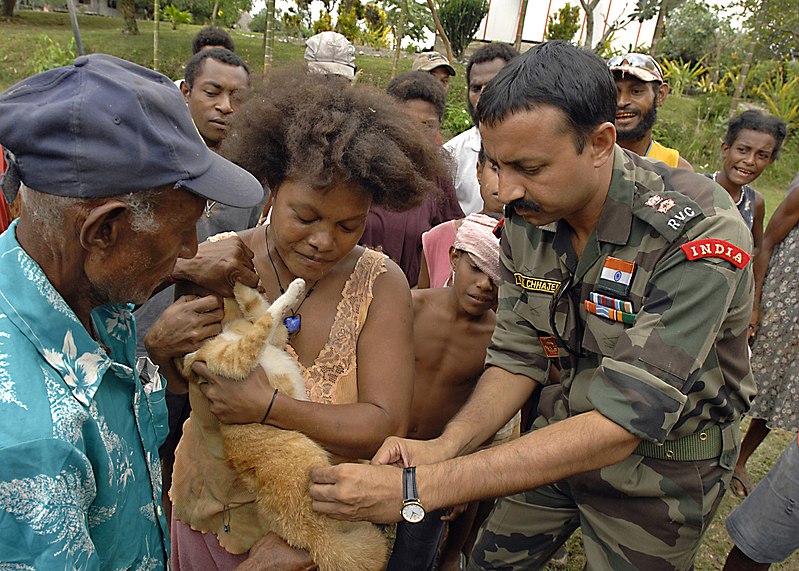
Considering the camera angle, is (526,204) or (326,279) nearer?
(526,204)

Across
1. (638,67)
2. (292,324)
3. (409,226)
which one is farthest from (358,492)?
(638,67)

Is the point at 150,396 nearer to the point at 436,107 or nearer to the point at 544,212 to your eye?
the point at 544,212

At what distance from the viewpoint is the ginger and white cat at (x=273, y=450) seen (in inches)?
75.1

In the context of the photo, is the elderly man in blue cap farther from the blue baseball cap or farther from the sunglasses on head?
the sunglasses on head

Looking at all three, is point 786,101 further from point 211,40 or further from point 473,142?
point 211,40

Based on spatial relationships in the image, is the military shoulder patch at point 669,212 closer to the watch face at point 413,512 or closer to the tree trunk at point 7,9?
the watch face at point 413,512

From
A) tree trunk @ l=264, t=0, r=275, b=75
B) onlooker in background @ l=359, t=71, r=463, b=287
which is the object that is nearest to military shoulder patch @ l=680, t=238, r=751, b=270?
onlooker in background @ l=359, t=71, r=463, b=287

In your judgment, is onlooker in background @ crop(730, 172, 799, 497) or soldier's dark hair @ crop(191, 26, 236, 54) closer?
onlooker in background @ crop(730, 172, 799, 497)

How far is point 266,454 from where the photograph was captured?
1928 mm

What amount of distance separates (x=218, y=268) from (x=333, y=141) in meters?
0.56

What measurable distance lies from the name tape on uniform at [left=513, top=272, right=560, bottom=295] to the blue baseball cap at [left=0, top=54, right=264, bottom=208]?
152 cm

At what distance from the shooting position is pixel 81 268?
1.43 m

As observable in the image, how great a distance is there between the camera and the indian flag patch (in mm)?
2176

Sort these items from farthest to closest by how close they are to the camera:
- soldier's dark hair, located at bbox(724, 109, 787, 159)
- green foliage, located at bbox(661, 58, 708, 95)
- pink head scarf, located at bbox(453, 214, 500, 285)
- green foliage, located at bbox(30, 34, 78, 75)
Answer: green foliage, located at bbox(661, 58, 708, 95) < green foliage, located at bbox(30, 34, 78, 75) < soldier's dark hair, located at bbox(724, 109, 787, 159) < pink head scarf, located at bbox(453, 214, 500, 285)
